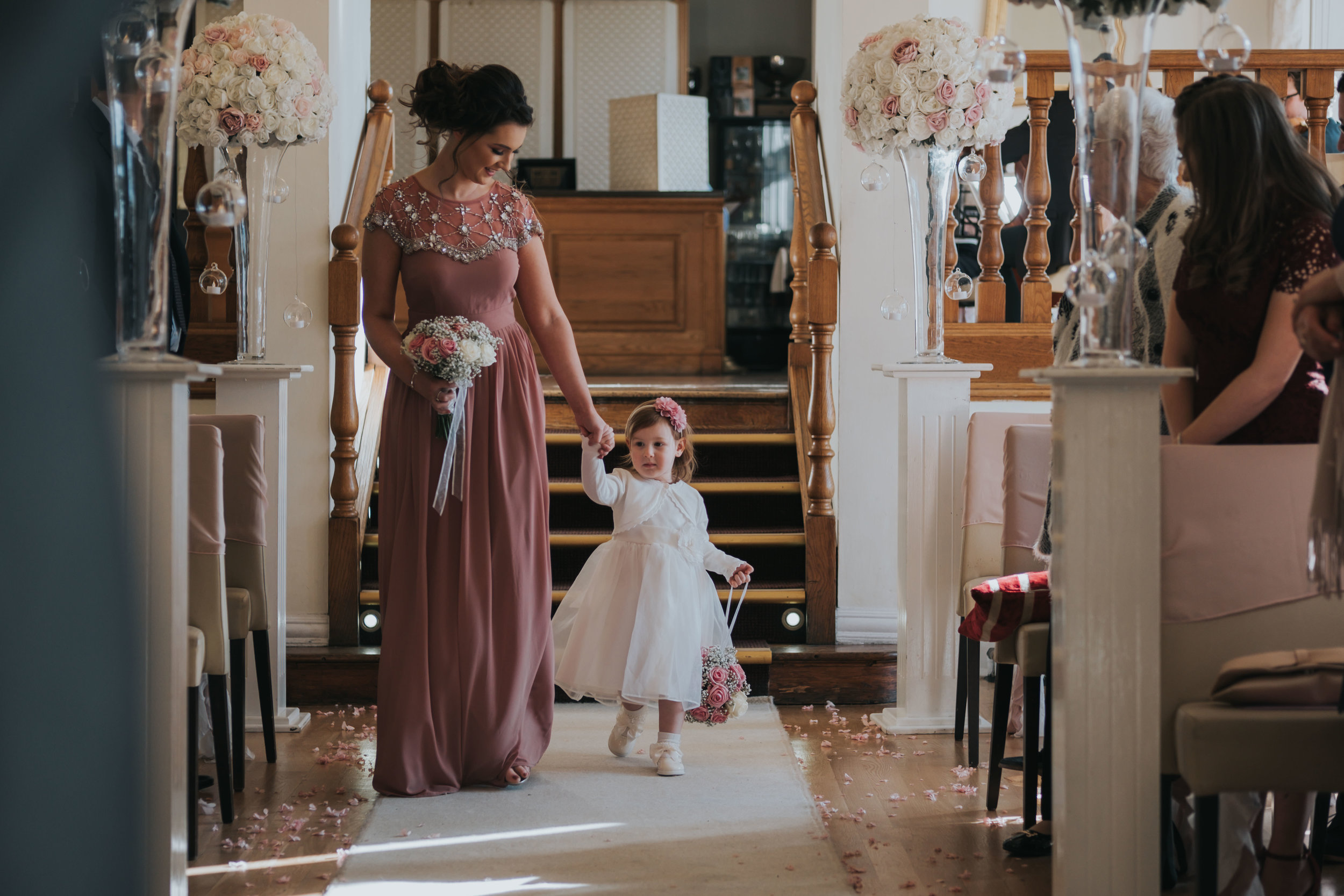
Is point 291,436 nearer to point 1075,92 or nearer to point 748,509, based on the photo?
point 748,509

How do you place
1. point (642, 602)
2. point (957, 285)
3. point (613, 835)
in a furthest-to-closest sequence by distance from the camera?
point (957, 285), point (642, 602), point (613, 835)

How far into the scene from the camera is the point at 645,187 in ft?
24.3

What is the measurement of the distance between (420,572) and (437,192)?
0.92m

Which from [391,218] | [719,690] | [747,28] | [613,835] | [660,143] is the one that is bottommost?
[613,835]

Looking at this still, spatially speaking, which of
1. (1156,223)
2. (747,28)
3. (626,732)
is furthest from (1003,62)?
(747,28)

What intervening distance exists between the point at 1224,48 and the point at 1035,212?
8.68 feet

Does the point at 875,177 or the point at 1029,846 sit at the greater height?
the point at 875,177

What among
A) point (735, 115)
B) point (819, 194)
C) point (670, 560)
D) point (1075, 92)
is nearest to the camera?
point (1075, 92)

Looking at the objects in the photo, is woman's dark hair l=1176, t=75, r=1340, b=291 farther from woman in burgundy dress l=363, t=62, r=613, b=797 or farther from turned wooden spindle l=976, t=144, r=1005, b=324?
turned wooden spindle l=976, t=144, r=1005, b=324

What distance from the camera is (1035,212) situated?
4.25m

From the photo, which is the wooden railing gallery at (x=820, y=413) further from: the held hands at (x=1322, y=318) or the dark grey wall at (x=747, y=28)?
the dark grey wall at (x=747, y=28)

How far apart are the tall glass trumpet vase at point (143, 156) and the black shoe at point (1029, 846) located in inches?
76.4

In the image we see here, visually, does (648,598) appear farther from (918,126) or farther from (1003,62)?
(1003,62)

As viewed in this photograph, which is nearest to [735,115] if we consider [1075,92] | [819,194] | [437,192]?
[819,194]
